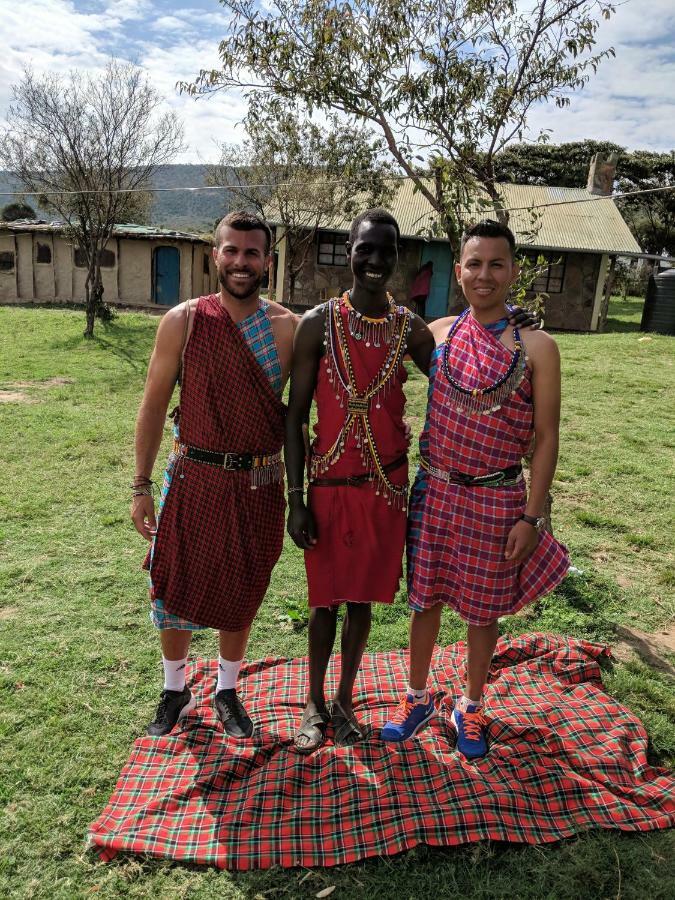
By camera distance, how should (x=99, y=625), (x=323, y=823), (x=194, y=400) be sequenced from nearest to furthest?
(x=323, y=823)
(x=194, y=400)
(x=99, y=625)

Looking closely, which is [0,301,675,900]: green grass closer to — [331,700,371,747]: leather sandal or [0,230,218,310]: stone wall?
[331,700,371,747]: leather sandal

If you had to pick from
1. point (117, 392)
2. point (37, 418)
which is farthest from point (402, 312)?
point (117, 392)

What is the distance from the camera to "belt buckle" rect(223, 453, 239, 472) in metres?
2.70

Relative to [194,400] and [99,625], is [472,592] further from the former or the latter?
[99,625]

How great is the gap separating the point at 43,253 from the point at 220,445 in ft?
62.6

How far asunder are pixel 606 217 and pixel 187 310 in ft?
63.2

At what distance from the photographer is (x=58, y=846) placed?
233cm

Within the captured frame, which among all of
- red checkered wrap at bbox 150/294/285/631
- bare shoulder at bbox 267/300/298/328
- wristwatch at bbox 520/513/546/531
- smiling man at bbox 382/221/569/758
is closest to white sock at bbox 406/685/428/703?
smiling man at bbox 382/221/569/758

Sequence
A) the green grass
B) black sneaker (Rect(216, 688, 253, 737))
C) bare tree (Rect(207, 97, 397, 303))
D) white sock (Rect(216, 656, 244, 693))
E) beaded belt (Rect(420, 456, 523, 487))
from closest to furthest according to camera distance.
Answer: the green grass
beaded belt (Rect(420, 456, 523, 487))
black sneaker (Rect(216, 688, 253, 737))
white sock (Rect(216, 656, 244, 693))
bare tree (Rect(207, 97, 397, 303))

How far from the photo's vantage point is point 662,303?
15039 mm

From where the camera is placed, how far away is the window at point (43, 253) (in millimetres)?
19156

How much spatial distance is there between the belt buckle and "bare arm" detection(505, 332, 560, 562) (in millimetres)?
1105

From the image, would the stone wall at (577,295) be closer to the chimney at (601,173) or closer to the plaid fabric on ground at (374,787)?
the chimney at (601,173)

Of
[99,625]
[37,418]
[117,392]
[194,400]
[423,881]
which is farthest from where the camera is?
[117,392]
